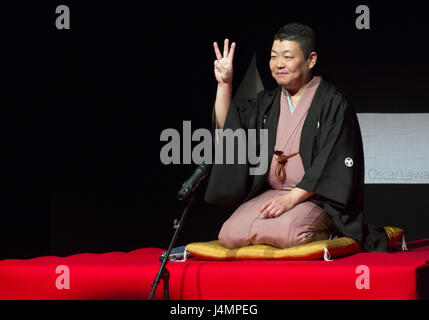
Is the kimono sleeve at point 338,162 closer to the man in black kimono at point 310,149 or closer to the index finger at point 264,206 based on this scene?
the man in black kimono at point 310,149

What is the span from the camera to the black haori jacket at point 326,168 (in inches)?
136

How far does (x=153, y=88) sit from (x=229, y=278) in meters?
2.14

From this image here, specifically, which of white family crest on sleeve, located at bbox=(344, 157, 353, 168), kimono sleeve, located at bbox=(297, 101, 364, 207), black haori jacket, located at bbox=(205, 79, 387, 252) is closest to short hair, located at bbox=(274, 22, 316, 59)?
black haori jacket, located at bbox=(205, 79, 387, 252)

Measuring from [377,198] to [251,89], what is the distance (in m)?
1.20

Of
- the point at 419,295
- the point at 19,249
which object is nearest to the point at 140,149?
the point at 19,249

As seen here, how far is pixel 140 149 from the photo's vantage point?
490 cm

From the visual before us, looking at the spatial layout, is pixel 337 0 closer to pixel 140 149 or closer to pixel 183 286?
pixel 140 149

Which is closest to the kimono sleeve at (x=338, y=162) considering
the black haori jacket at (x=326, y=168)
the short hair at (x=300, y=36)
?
the black haori jacket at (x=326, y=168)

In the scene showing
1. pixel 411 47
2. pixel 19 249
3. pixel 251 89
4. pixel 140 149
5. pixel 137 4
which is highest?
pixel 137 4

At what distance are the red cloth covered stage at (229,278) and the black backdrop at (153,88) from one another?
1.50 metres

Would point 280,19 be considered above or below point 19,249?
above

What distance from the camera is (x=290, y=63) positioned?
11.6 feet

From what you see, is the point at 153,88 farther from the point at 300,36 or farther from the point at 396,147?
the point at 396,147

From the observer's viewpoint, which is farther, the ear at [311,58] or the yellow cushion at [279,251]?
the ear at [311,58]
